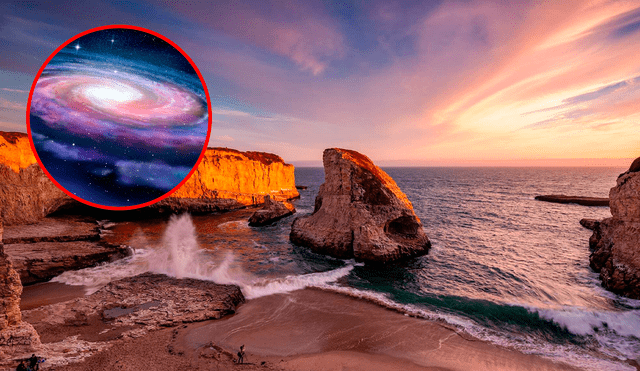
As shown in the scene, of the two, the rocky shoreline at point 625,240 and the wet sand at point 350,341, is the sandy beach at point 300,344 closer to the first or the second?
the wet sand at point 350,341

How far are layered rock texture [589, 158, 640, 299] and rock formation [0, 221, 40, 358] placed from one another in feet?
87.7

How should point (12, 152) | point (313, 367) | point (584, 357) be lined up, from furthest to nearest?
point (12, 152), point (584, 357), point (313, 367)

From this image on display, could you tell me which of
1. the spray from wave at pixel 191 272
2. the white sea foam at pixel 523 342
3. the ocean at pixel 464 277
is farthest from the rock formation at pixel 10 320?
the white sea foam at pixel 523 342

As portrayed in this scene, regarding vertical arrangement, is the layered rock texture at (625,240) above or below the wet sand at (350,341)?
above

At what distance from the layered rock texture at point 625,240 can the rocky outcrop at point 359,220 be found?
10.8 meters

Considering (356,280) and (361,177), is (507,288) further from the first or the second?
(361,177)

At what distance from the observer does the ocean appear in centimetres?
1134

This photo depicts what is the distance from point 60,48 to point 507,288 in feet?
70.0

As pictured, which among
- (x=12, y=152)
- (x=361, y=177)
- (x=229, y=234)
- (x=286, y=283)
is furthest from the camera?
(x=229, y=234)

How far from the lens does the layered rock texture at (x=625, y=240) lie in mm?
13953

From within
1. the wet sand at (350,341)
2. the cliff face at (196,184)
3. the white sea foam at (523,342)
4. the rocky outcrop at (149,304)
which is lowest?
the white sea foam at (523,342)

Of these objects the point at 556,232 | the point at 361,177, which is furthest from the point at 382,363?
the point at 556,232

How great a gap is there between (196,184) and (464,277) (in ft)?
120

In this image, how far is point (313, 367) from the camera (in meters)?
8.67
